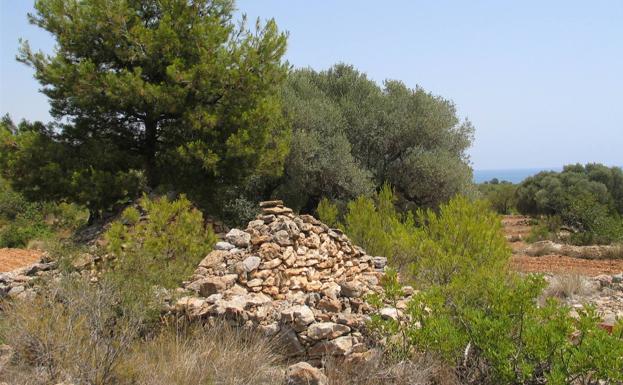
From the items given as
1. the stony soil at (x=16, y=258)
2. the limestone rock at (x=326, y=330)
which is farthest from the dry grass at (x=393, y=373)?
the stony soil at (x=16, y=258)

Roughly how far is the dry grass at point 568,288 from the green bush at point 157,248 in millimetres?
5565

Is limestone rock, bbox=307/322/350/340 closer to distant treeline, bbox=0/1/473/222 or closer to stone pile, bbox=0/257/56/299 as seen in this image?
stone pile, bbox=0/257/56/299

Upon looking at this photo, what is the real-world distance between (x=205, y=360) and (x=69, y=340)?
1.10 meters

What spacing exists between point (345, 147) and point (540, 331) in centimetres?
899

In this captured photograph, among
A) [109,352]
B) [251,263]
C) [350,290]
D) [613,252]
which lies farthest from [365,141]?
[109,352]

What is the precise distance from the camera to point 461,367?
4.66m

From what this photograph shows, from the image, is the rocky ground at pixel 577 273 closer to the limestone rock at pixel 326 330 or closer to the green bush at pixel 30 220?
the limestone rock at pixel 326 330

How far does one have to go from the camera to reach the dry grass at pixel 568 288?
30.0ft

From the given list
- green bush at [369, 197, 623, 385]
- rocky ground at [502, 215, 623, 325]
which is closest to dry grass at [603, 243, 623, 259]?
rocky ground at [502, 215, 623, 325]

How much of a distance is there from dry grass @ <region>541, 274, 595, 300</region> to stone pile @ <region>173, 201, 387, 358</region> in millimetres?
3462

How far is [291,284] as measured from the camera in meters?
6.59

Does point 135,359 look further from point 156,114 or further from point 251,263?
point 156,114

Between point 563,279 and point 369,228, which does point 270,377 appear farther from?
point 563,279

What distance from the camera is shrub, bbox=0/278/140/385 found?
14.5ft
